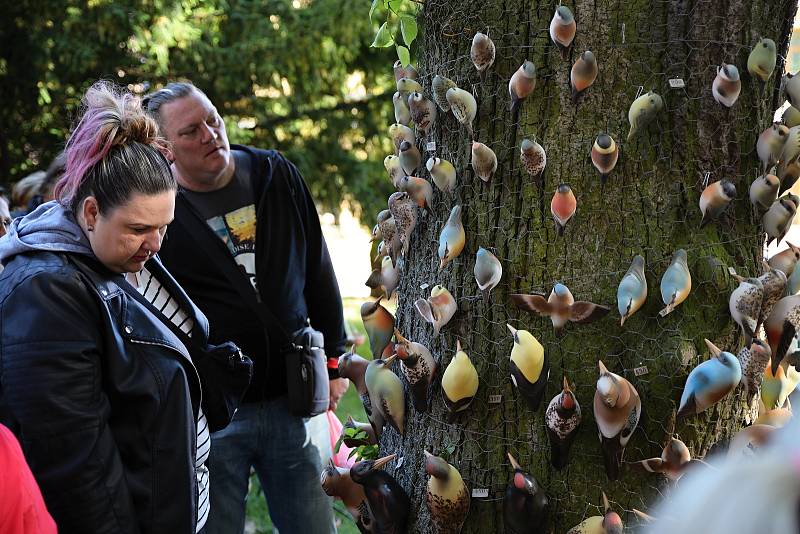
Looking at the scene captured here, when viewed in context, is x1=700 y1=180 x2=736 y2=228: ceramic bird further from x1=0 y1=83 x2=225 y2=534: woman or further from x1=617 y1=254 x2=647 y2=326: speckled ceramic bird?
x1=0 y1=83 x2=225 y2=534: woman

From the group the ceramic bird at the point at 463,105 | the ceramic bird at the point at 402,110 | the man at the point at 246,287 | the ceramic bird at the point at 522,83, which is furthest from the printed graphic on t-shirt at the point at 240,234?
the ceramic bird at the point at 522,83

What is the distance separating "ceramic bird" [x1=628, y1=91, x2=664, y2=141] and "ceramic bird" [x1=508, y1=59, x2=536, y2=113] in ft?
0.62

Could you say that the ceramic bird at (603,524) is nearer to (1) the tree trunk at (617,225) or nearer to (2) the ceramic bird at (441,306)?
(1) the tree trunk at (617,225)

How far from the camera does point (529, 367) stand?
1483mm

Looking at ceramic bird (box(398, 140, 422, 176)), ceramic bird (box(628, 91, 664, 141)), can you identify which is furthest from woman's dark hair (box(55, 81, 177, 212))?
ceramic bird (box(628, 91, 664, 141))

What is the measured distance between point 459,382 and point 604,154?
1.62ft

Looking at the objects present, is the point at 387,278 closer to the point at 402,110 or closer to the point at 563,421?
the point at 402,110

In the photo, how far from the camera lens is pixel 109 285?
161cm

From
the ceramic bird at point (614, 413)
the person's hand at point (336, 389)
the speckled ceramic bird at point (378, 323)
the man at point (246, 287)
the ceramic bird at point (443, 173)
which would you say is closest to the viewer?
the ceramic bird at point (614, 413)

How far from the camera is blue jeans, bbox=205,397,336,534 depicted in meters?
2.35

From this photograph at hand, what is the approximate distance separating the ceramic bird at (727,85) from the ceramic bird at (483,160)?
0.42 meters

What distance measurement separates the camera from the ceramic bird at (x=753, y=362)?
150cm

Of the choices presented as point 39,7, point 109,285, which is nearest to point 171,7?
point 39,7

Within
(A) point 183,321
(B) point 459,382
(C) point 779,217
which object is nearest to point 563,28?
(C) point 779,217
